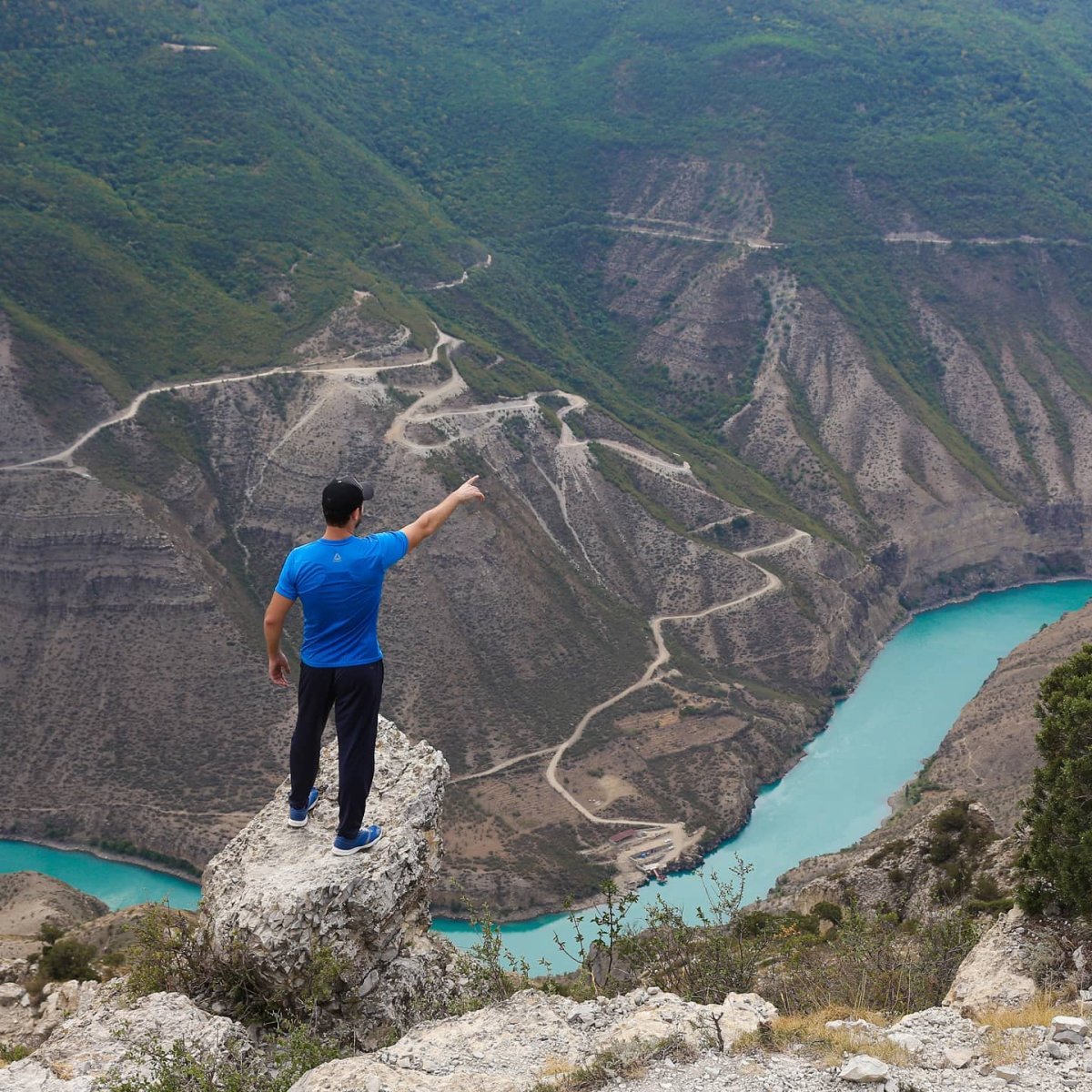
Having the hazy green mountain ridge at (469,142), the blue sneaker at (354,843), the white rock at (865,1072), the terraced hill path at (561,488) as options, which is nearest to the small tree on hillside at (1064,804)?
the white rock at (865,1072)

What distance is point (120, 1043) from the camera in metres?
11.9

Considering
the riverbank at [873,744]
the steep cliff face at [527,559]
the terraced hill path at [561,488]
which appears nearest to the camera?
the riverbank at [873,744]

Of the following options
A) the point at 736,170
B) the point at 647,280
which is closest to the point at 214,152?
the point at 647,280

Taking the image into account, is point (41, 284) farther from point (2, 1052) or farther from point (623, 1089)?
point (623, 1089)

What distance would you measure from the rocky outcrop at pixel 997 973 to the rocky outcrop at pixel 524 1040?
99.4 inches

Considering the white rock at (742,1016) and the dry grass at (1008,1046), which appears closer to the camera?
the dry grass at (1008,1046)

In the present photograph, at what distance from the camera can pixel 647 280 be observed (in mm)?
96938

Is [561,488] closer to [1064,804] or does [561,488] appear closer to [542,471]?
[542,471]

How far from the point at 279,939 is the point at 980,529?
77.5 metres

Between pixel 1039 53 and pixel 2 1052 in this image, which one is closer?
pixel 2 1052

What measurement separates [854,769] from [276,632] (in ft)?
179

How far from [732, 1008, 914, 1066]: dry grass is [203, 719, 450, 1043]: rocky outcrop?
3478 mm

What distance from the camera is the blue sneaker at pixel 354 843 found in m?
12.5

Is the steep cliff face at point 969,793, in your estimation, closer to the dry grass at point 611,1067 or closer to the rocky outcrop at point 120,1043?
the dry grass at point 611,1067
